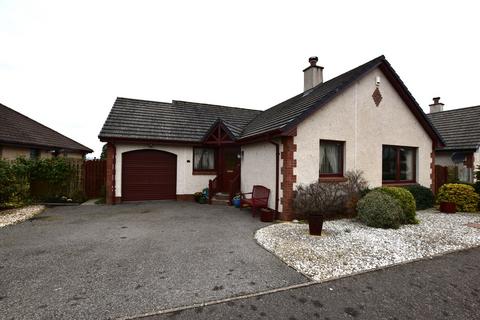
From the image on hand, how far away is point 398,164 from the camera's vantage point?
422 inches

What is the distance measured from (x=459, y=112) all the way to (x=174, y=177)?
2063cm

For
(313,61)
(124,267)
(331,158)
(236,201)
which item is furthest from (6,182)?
(313,61)

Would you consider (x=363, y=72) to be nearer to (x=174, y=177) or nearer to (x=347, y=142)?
(x=347, y=142)

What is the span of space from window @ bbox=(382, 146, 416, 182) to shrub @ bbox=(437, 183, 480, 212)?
144 cm

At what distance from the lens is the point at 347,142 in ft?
30.3

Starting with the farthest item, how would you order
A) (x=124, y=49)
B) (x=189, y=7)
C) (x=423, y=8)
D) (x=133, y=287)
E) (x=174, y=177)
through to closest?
(x=174, y=177) < (x=124, y=49) < (x=189, y=7) < (x=423, y=8) < (x=133, y=287)

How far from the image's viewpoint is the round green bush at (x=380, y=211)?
7.18 metres

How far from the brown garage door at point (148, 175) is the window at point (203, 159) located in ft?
3.75

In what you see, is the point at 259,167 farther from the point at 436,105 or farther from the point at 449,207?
the point at 436,105

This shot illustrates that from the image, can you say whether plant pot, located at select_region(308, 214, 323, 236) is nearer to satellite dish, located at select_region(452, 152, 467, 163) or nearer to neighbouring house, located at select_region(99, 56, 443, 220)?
neighbouring house, located at select_region(99, 56, 443, 220)

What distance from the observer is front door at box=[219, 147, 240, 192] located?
1238 centimetres

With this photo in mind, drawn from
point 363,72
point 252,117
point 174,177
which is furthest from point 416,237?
point 252,117

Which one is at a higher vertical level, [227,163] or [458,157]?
[458,157]

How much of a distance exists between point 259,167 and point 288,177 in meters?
2.05
